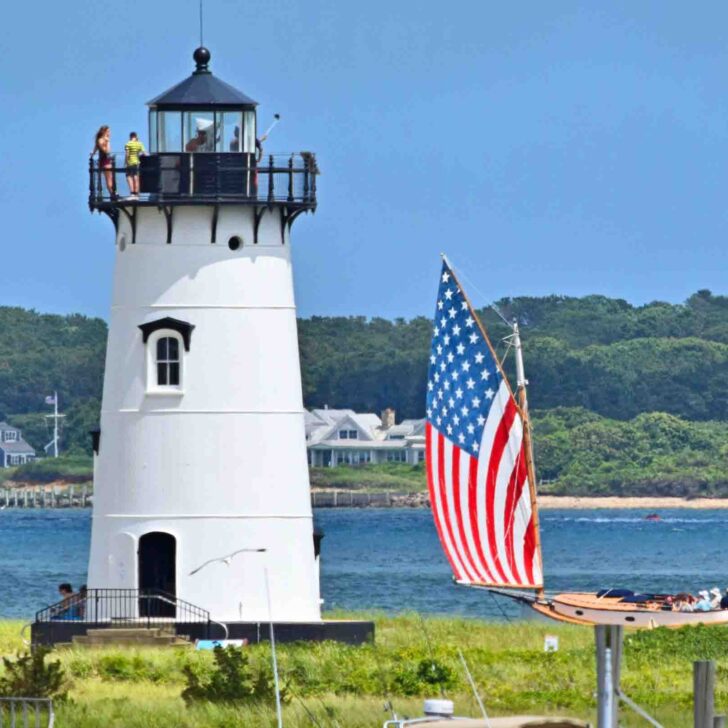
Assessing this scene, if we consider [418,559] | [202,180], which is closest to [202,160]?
[202,180]

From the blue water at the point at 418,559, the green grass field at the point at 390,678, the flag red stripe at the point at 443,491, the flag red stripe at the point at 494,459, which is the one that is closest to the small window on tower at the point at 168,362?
the green grass field at the point at 390,678

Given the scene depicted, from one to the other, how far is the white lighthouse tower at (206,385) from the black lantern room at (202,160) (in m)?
0.02

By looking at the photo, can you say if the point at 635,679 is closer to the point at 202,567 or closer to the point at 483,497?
the point at 202,567

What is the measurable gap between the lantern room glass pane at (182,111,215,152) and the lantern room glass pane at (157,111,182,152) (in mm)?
93

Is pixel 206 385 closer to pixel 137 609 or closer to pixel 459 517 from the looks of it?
pixel 137 609

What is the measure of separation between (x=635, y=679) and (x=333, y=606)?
2781 cm

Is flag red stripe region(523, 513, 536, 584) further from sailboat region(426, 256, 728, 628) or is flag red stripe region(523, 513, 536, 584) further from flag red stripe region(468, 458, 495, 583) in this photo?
flag red stripe region(468, 458, 495, 583)

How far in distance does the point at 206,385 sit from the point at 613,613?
9519 millimetres

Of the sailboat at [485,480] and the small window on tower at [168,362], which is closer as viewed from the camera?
the small window on tower at [168,362]

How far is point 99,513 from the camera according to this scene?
120 feet

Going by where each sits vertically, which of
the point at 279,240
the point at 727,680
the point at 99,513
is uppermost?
the point at 279,240

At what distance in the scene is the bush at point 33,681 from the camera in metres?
28.2

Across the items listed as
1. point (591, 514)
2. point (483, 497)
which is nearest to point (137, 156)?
point (483, 497)

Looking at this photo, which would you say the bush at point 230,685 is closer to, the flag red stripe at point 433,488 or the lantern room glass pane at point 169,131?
the lantern room glass pane at point 169,131
